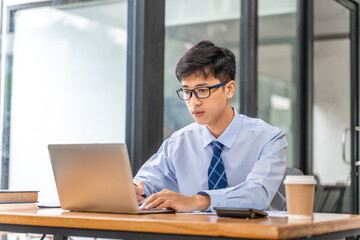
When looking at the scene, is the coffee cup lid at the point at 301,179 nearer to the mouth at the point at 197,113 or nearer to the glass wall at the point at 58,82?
the mouth at the point at 197,113

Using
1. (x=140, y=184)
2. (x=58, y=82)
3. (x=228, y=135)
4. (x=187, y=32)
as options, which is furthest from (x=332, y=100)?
(x=140, y=184)

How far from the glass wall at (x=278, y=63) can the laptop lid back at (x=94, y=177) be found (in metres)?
2.85

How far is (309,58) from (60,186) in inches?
140

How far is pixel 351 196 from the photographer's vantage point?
5.07 m

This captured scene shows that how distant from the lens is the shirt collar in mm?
2324

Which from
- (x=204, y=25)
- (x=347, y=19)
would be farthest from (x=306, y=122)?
(x=204, y=25)

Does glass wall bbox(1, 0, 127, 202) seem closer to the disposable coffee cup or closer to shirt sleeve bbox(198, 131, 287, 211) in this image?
shirt sleeve bbox(198, 131, 287, 211)

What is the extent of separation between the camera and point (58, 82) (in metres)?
2.90

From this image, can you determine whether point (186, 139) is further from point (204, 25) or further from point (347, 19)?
point (347, 19)

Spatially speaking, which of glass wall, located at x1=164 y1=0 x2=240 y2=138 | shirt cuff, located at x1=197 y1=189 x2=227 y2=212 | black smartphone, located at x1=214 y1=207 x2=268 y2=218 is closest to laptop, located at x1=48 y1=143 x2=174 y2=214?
shirt cuff, located at x1=197 y1=189 x2=227 y2=212

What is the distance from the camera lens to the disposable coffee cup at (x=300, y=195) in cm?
173

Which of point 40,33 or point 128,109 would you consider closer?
point 40,33

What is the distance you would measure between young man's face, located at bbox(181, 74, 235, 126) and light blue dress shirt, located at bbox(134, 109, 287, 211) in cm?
10

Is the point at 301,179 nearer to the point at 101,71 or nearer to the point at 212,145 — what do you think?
the point at 212,145
